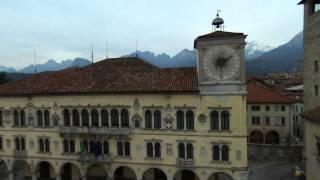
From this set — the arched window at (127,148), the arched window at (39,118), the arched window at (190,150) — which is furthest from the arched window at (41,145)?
the arched window at (190,150)

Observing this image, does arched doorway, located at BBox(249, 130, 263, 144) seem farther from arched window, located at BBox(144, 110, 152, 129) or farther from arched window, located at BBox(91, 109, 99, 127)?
arched window, located at BBox(91, 109, 99, 127)

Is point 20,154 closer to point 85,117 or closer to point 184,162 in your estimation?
point 85,117

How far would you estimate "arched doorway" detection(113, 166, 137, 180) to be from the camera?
37.6m

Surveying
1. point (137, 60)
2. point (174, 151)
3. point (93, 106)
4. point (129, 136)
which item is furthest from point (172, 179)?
point (137, 60)

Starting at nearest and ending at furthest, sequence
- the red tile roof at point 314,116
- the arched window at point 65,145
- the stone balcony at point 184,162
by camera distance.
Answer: the red tile roof at point 314,116
the stone balcony at point 184,162
the arched window at point 65,145

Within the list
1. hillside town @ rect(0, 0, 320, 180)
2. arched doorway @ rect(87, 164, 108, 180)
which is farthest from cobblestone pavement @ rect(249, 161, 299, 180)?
arched doorway @ rect(87, 164, 108, 180)

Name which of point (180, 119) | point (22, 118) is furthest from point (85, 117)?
point (180, 119)

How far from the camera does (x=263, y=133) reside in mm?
60781

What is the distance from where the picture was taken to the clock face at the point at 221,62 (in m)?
31.3

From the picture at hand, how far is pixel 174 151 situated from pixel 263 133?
106 ft

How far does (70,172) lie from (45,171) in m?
3.42

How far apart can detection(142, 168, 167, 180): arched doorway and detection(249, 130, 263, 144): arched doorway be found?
29.7 meters

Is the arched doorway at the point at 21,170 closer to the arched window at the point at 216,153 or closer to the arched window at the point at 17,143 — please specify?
the arched window at the point at 17,143

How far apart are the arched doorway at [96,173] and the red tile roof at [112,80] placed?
892 cm
